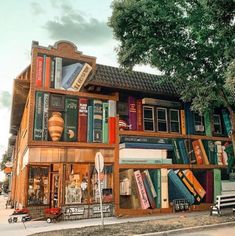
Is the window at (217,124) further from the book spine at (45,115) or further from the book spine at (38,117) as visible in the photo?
the book spine at (38,117)

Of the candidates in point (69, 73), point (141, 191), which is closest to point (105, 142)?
point (141, 191)

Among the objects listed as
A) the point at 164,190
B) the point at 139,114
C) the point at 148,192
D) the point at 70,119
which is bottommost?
the point at 148,192

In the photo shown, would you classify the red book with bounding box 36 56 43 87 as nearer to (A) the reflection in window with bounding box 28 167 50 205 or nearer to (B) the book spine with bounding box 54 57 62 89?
(B) the book spine with bounding box 54 57 62 89

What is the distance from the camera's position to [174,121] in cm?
2055

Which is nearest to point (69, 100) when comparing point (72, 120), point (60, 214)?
point (72, 120)

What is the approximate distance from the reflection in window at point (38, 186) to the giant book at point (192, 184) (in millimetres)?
8160

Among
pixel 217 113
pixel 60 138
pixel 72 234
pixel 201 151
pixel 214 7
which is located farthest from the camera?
pixel 217 113

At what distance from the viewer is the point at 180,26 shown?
16.6 meters

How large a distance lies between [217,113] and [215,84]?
21.6 ft

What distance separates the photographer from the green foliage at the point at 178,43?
16.2 m

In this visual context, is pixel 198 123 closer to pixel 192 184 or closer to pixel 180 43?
pixel 192 184

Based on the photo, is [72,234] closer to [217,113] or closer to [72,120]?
[72,120]

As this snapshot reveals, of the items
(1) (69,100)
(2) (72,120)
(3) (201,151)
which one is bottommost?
(3) (201,151)

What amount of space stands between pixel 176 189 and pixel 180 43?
8788 millimetres
